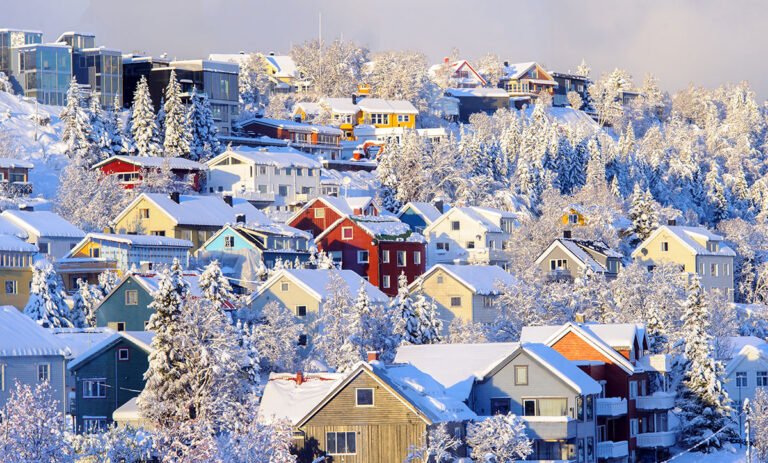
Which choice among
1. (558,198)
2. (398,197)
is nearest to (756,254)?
(558,198)

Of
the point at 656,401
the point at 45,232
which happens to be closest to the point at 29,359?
the point at 656,401

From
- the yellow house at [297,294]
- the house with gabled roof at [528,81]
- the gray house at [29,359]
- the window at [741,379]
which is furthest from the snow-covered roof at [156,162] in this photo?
the house with gabled roof at [528,81]

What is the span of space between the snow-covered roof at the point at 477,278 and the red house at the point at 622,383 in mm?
18976

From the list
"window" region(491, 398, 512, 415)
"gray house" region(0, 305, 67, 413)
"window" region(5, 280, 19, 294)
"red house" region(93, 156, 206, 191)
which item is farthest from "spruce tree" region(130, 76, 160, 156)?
"window" region(491, 398, 512, 415)

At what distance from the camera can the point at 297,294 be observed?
85.3 metres

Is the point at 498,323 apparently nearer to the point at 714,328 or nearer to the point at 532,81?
the point at 714,328

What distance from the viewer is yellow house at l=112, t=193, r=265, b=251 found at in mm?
101062

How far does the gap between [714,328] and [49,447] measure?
5353cm

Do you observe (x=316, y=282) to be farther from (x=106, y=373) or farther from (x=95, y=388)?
(x=95, y=388)

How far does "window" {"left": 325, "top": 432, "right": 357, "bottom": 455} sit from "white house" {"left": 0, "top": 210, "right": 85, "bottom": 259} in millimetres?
38194

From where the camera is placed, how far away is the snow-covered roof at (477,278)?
92812 millimetres

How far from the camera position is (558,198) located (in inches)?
4870

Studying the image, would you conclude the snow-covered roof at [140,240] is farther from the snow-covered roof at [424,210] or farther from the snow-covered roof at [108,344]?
the snow-covered roof at [108,344]

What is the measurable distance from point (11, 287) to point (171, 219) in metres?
16.5
